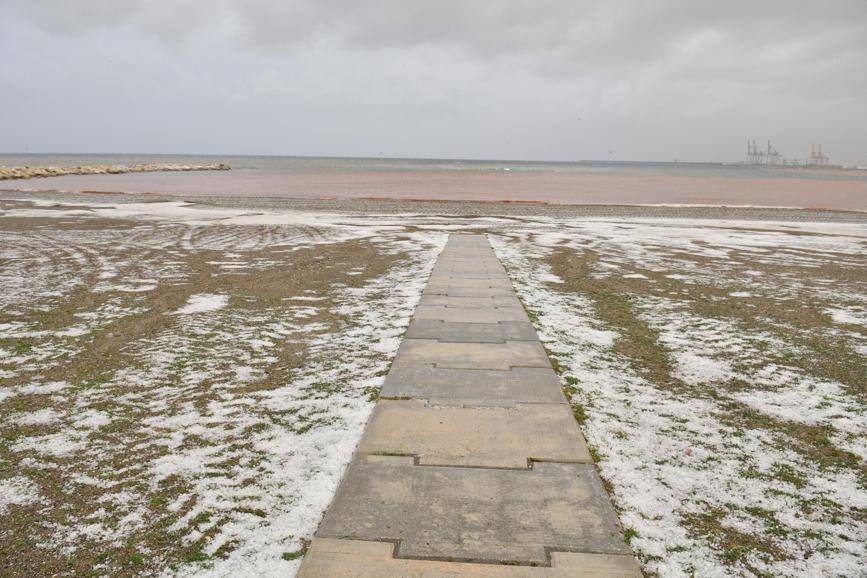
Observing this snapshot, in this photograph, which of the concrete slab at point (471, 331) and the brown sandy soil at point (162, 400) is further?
the concrete slab at point (471, 331)

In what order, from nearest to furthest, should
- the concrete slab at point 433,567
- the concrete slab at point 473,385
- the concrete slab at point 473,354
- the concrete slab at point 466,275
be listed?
1. the concrete slab at point 433,567
2. the concrete slab at point 473,385
3. the concrete slab at point 473,354
4. the concrete slab at point 466,275

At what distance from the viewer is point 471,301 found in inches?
287

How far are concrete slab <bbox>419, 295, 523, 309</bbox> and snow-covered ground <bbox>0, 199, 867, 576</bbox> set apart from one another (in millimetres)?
263

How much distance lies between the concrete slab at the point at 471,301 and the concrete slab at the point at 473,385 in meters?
2.37

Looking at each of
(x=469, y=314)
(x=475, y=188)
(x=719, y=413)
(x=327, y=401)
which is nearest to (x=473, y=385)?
(x=327, y=401)

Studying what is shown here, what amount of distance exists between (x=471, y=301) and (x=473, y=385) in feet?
9.72

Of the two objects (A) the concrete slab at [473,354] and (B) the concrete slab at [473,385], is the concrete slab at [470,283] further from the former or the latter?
(B) the concrete slab at [473,385]

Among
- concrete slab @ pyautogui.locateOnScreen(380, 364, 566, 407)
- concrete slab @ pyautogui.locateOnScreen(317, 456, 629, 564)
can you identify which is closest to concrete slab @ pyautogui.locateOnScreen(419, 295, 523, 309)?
concrete slab @ pyautogui.locateOnScreen(380, 364, 566, 407)

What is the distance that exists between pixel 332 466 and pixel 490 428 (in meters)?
1.13

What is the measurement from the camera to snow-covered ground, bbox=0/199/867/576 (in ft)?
8.68

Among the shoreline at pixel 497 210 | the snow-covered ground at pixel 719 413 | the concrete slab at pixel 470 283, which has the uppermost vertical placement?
the shoreline at pixel 497 210

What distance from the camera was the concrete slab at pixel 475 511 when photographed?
2.47 metres

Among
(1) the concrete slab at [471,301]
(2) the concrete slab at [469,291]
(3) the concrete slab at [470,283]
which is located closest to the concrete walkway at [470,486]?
(1) the concrete slab at [471,301]

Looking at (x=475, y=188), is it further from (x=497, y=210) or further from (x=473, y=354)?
(x=473, y=354)
